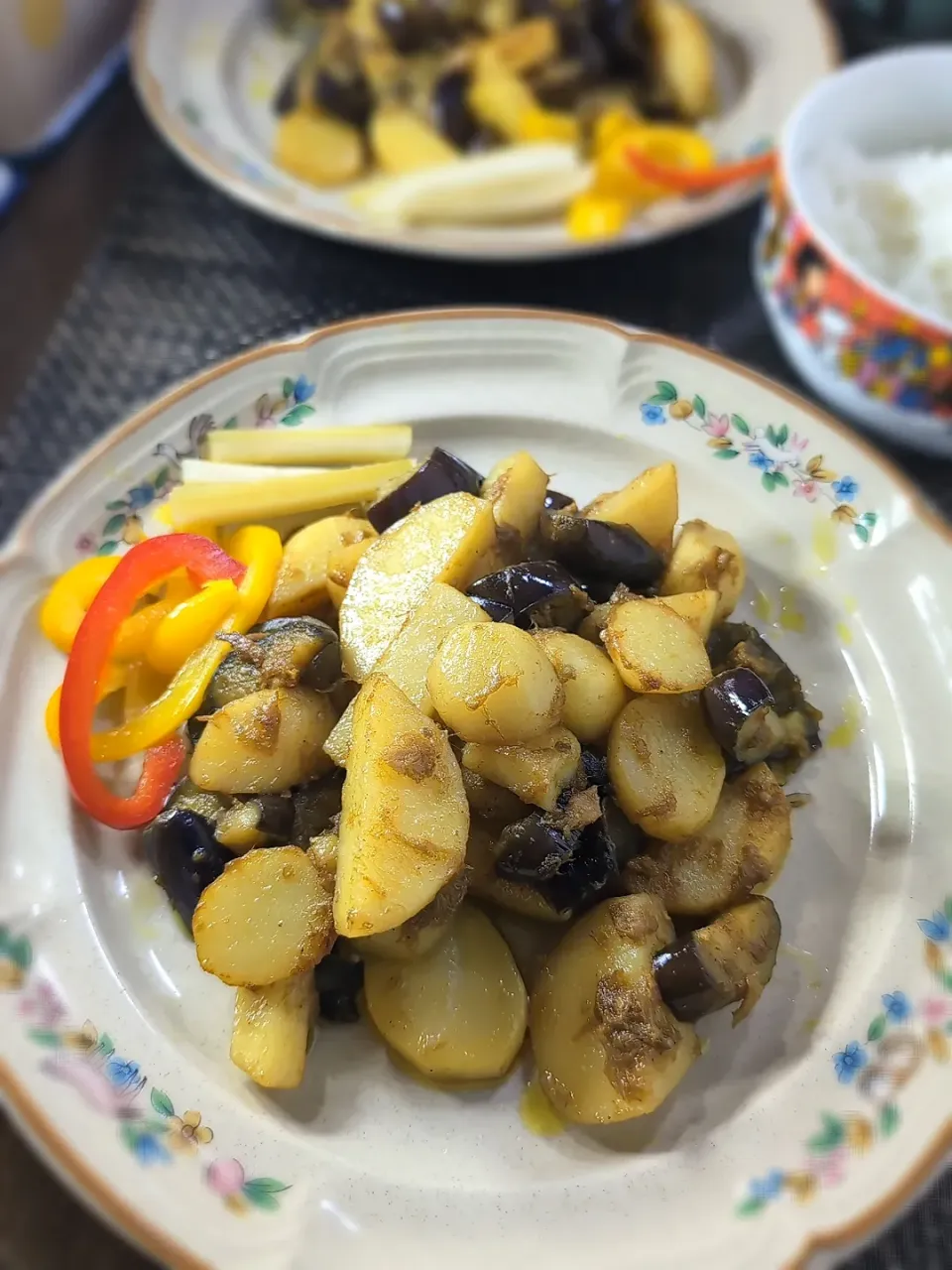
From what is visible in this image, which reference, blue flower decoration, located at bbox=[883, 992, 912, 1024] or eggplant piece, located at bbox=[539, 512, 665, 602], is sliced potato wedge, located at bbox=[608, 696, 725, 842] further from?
blue flower decoration, located at bbox=[883, 992, 912, 1024]

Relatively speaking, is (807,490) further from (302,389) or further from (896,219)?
(302,389)

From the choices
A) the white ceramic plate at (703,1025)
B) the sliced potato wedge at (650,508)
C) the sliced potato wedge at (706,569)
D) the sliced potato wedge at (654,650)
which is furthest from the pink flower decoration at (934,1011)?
the sliced potato wedge at (650,508)

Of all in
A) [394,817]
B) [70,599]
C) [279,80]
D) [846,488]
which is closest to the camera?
[394,817]

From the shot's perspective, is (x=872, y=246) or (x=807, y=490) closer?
(x=807, y=490)

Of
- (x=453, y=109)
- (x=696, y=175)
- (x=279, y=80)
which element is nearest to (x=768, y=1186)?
(x=696, y=175)

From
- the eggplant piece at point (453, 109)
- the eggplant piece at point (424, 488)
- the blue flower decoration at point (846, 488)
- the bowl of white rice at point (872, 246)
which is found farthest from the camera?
the eggplant piece at point (453, 109)

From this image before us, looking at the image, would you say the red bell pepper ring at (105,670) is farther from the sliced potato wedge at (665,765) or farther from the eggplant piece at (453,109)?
the eggplant piece at (453,109)
